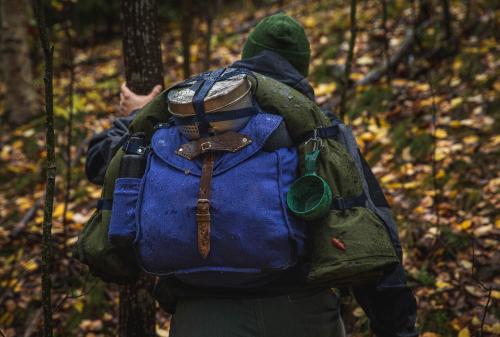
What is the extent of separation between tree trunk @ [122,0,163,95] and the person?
2.09ft

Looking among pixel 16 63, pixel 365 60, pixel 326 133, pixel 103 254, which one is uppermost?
pixel 326 133

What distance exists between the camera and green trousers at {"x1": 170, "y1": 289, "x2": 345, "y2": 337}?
1.54 metres

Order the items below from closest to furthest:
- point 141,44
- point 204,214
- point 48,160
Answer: point 204,214
point 48,160
point 141,44

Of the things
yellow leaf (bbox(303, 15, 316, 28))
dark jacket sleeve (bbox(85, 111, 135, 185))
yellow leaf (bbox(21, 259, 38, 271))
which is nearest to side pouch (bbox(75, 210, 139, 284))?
dark jacket sleeve (bbox(85, 111, 135, 185))

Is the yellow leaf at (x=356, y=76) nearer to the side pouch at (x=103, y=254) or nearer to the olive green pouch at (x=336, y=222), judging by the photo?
the olive green pouch at (x=336, y=222)

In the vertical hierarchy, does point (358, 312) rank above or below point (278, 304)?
below

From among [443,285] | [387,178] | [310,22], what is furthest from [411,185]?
[310,22]

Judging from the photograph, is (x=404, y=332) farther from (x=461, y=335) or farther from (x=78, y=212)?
(x=78, y=212)

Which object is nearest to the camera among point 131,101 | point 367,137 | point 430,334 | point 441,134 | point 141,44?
point 131,101

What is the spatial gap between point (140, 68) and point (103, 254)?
1.27 m

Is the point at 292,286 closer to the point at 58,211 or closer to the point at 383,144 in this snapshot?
the point at 383,144

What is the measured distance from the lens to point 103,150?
205cm

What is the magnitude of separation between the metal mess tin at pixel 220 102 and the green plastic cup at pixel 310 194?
0.27 metres

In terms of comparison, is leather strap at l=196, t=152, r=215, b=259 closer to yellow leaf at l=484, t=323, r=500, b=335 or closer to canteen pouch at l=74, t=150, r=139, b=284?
canteen pouch at l=74, t=150, r=139, b=284
